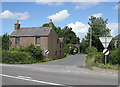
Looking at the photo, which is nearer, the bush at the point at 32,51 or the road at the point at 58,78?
the road at the point at 58,78

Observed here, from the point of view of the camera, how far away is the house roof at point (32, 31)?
3036 cm

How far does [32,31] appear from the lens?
32.2 metres

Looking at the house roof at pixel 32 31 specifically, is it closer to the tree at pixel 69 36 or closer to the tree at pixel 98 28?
the tree at pixel 98 28

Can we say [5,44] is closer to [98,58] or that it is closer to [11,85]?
[98,58]

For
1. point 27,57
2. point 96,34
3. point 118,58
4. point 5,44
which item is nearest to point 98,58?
point 118,58

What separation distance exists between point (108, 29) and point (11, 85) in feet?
162

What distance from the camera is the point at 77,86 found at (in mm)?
7211

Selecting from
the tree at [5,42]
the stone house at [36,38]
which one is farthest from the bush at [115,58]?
the tree at [5,42]

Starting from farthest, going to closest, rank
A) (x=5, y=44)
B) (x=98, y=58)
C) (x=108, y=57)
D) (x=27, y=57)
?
(x=5, y=44) < (x=27, y=57) < (x=98, y=58) < (x=108, y=57)

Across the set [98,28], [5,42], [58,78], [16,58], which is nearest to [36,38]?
[16,58]

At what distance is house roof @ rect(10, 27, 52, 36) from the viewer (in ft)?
99.6

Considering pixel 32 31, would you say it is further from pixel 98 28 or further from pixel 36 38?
pixel 98 28

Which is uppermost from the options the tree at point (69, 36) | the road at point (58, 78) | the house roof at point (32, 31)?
the tree at point (69, 36)

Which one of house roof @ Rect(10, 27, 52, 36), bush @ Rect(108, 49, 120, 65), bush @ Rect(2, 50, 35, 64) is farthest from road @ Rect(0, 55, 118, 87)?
house roof @ Rect(10, 27, 52, 36)
